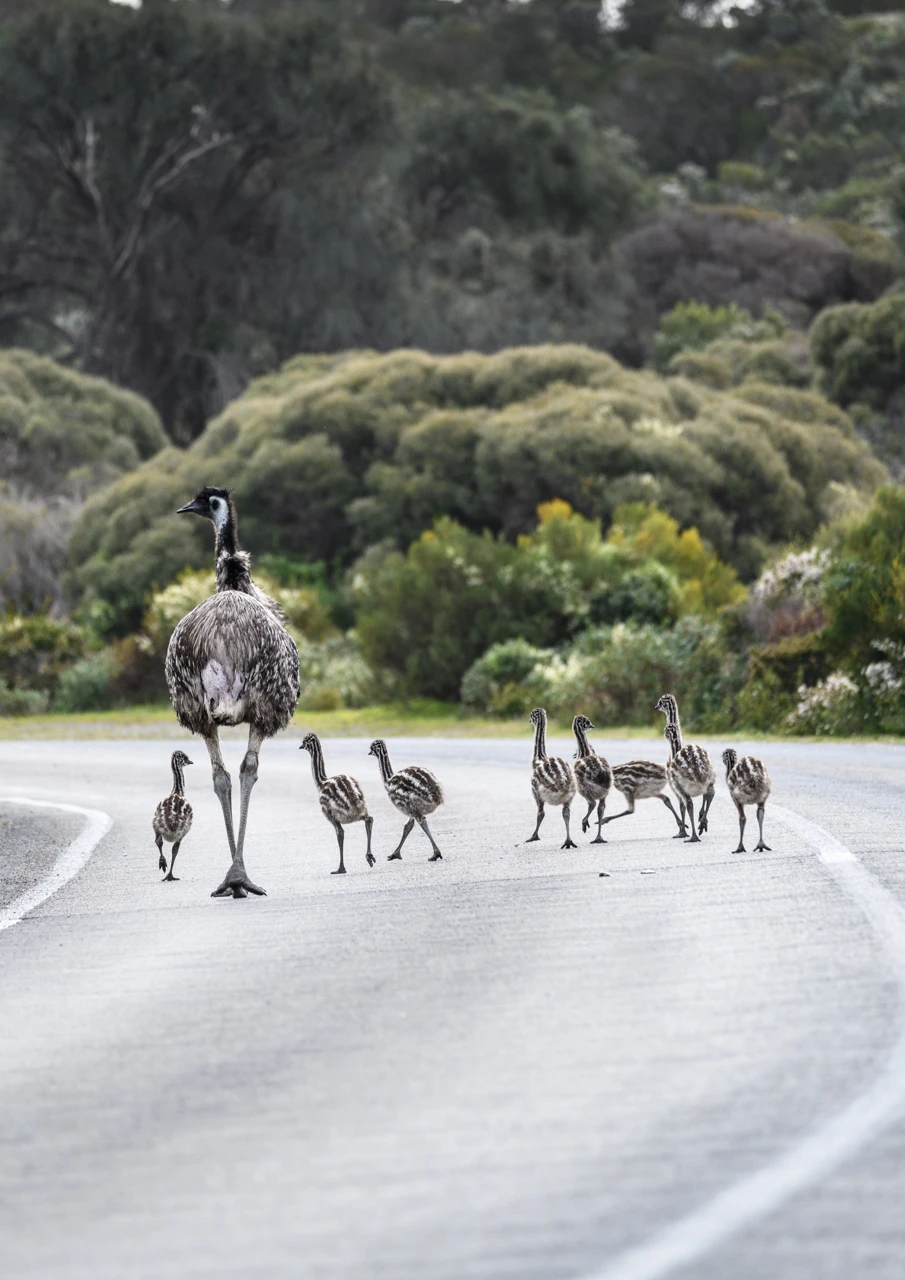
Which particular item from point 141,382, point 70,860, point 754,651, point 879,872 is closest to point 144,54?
point 141,382

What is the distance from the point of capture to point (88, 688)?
43.2m

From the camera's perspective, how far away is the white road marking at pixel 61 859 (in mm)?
12492

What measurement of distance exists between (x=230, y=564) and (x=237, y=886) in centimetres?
227

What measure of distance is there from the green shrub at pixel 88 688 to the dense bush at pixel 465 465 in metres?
2.69

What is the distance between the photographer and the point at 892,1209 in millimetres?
5301

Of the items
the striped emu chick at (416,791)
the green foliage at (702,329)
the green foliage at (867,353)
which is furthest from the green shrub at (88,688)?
the striped emu chick at (416,791)

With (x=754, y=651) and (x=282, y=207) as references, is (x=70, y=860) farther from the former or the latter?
(x=282, y=207)

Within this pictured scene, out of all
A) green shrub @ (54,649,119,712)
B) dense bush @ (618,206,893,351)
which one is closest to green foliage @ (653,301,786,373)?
dense bush @ (618,206,893,351)

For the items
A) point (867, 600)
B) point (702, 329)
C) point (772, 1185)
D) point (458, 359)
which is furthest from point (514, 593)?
point (702, 329)

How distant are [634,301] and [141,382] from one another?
17185 mm

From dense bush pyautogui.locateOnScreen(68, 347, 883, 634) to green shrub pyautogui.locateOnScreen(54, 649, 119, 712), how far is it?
2.69m

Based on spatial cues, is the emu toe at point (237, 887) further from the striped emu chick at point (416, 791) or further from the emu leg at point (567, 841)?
the emu leg at point (567, 841)

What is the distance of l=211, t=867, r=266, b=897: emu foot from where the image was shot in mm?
12406

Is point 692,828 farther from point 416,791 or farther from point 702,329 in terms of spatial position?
point 702,329
